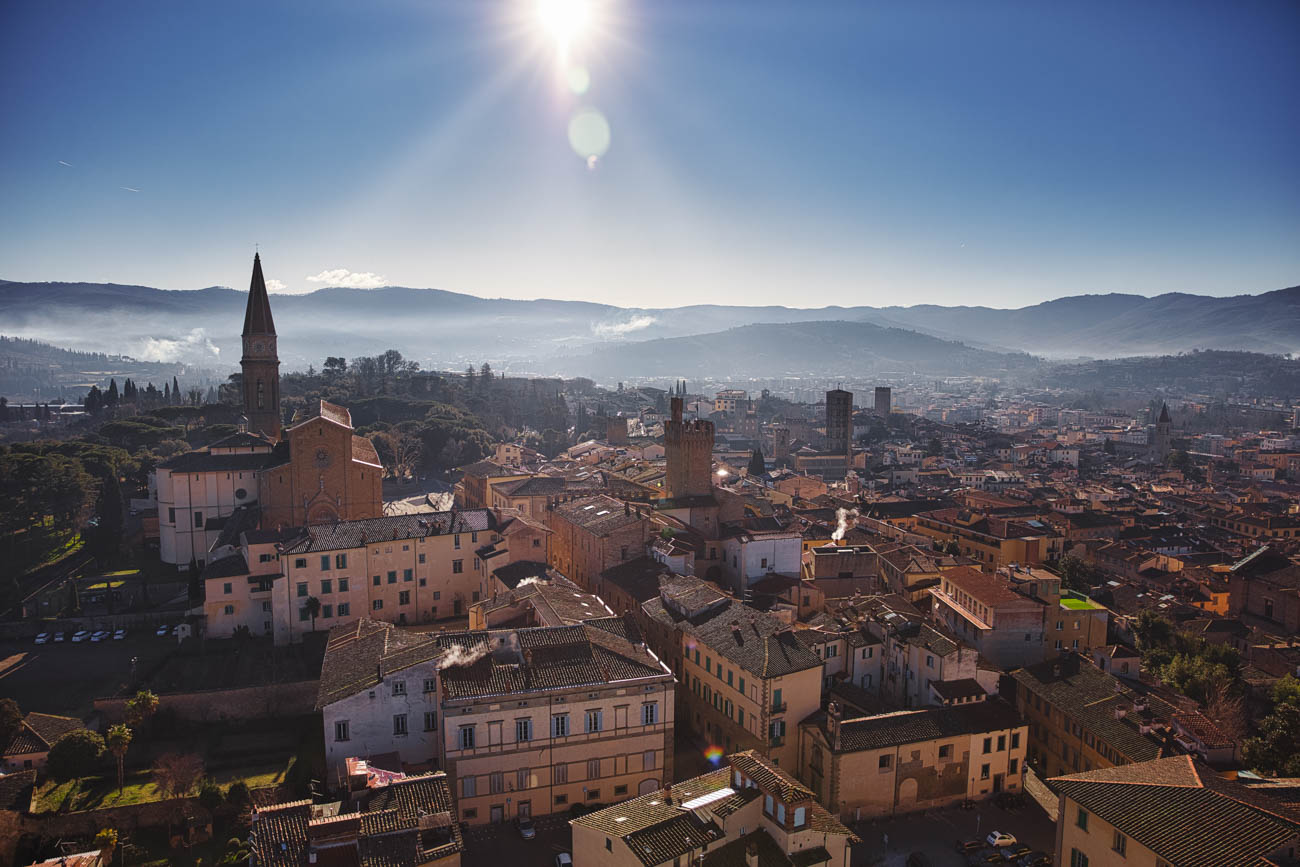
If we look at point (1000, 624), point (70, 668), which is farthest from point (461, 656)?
point (1000, 624)

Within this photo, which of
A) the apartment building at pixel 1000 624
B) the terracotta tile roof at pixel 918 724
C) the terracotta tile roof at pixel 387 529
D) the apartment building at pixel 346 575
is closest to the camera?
the terracotta tile roof at pixel 918 724

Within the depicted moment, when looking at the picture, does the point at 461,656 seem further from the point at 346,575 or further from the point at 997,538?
the point at 997,538

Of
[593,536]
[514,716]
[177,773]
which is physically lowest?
[177,773]

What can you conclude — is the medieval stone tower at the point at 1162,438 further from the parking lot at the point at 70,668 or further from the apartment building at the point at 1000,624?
the parking lot at the point at 70,668

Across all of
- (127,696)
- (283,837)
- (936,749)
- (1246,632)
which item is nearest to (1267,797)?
(936,749)

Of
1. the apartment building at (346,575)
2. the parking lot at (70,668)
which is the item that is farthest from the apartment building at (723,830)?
the parking lot at (70,668)

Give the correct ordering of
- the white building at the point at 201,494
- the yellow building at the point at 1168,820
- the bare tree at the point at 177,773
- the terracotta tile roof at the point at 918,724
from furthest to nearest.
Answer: the white building at the point at 201,494
the terracotta tile roof at the point at 918,724
the bare tree at the point at 177,773
the yellow building at the point at 1168,820
